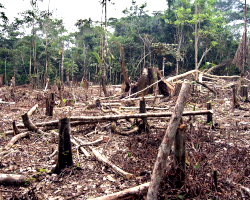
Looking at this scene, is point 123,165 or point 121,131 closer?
point 123,165

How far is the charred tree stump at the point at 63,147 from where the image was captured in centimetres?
317

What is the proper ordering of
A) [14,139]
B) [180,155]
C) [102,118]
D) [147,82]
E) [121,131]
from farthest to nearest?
[147,82], [121,131], [102,118], [14,139], [180,155]

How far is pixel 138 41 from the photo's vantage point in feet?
92.0

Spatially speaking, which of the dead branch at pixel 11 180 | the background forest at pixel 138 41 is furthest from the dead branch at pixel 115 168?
the background forest at pixel 138 41

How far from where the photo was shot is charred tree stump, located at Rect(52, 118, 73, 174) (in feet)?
10.4

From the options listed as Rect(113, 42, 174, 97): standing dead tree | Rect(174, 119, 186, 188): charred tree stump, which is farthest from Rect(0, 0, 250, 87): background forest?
Rect(174, 119, 186, 188): charred tree stump

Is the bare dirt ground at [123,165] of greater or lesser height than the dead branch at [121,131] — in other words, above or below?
below

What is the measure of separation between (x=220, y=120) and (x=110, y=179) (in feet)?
15.2

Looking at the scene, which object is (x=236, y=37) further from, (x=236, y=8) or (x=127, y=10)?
(x=127, y=10)

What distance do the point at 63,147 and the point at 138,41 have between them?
26.5 meters

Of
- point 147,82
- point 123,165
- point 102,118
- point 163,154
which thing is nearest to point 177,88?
Answer: point 147,82

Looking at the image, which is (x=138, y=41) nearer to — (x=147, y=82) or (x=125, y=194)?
(x=147, y=82)

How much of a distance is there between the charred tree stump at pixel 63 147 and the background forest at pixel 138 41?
17425 mm

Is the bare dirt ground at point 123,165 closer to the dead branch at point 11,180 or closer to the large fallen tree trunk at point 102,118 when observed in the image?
the dead branch at point 11,180
